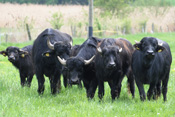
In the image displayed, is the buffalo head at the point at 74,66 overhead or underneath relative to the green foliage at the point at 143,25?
overhead

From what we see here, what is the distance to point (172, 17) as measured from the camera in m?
42.0

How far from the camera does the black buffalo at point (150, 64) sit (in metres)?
9.58

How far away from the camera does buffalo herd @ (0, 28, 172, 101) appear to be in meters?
9.70

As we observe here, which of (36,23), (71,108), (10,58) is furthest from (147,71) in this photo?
(36,23)

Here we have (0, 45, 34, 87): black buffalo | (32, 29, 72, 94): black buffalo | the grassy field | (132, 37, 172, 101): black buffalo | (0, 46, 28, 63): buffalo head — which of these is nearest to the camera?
the grassy field

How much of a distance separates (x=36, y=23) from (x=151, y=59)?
91.1ft

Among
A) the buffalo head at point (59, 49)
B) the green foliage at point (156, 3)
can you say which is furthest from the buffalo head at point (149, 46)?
the green foliage at point (156, 3)

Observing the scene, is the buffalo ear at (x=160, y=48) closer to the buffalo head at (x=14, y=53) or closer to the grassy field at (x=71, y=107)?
the grassy field at (x=71, y=107)

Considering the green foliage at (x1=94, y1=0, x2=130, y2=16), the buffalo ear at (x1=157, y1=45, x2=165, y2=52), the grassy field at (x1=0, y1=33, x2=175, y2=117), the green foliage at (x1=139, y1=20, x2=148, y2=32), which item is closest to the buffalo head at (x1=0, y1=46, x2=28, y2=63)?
the grassy field at (x1=0, y1=33, x2=175, y2=117)

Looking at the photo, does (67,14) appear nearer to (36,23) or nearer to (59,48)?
(36,23)

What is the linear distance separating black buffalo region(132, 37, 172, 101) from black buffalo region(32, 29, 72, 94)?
2.28m

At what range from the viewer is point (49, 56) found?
10.7 meters

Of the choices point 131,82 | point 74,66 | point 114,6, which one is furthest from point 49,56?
point 114,6

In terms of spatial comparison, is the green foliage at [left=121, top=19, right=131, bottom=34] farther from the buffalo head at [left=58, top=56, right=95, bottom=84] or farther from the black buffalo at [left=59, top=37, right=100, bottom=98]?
the buffalo head at [left=58, top=56, right=95, bottom=84]
